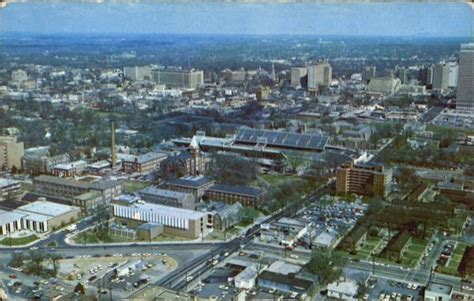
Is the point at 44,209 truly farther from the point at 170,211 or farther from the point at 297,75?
the point at 297,75

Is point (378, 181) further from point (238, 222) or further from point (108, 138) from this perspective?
point (108, 138)

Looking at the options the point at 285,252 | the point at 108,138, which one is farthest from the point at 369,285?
the point at 108,138

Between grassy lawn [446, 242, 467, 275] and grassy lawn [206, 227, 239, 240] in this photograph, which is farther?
grassy lawn [206, 227, 239, 240]

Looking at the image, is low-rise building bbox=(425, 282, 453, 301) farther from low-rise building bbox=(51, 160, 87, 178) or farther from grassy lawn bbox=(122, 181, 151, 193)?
low-rise building bbox=(51, 160, 87, 178)

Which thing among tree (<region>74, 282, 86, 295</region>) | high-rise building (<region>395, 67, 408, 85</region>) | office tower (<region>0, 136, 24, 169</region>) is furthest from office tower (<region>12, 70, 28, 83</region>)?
high-rise building (<region>395, 67, 408, 85</region>)

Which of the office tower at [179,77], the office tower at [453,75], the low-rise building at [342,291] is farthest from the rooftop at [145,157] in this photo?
the office tower at [453,75]
